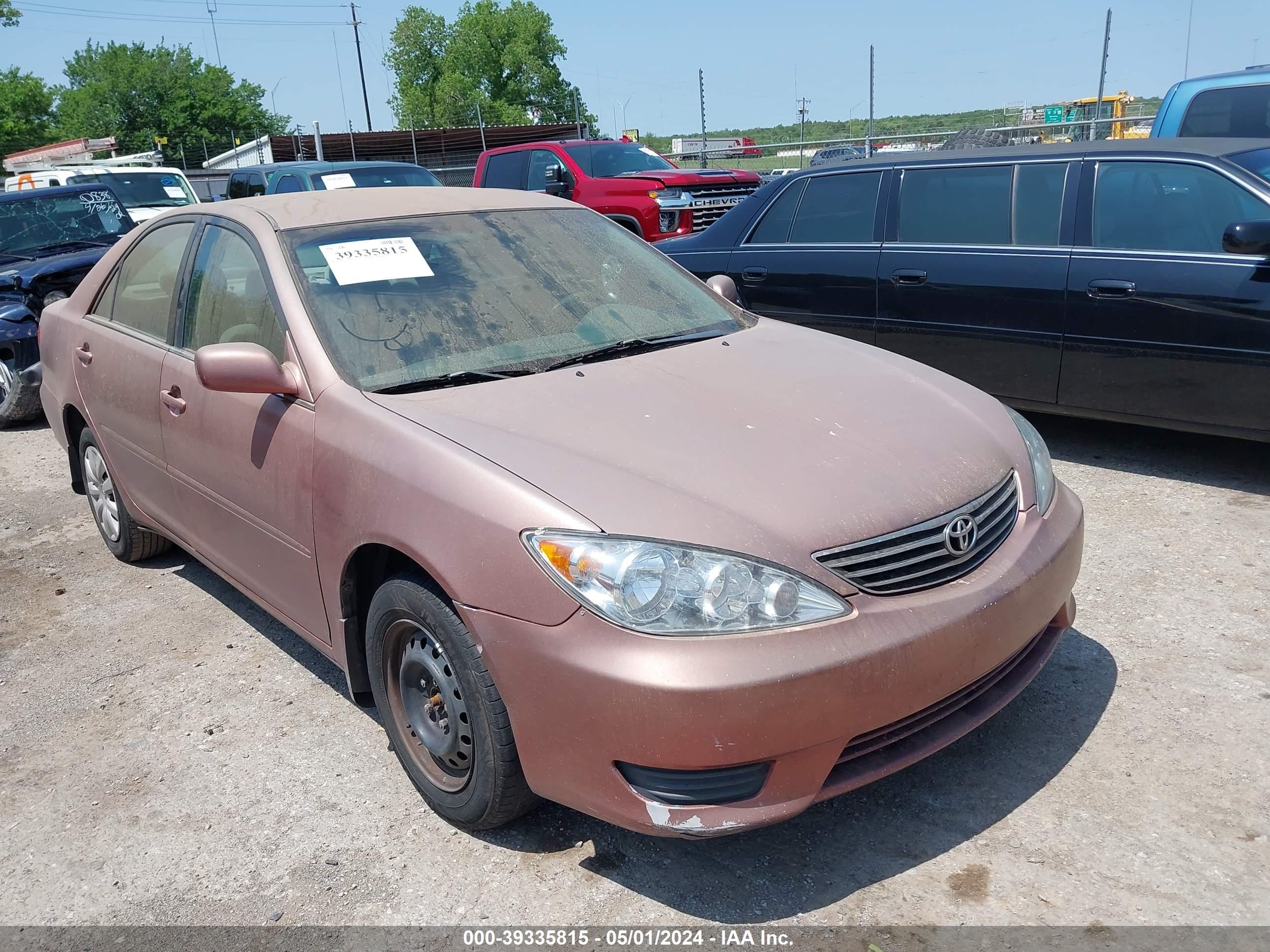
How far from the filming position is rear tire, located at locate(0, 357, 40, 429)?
25.9 feet

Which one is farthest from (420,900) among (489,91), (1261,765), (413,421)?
(489,91)

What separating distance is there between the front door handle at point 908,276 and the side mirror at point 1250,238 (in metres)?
1.62

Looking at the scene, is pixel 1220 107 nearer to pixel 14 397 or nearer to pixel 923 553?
pixel 923 553

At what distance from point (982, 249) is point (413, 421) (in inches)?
159

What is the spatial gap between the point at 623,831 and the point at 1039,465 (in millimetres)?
1633

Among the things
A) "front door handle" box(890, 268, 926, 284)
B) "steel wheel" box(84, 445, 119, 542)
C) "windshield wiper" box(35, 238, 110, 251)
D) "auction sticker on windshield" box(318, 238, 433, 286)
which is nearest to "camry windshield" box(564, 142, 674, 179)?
"windshield wiper" box(35, 238, 110, 251)

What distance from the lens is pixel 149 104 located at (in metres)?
79.1

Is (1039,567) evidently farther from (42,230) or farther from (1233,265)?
(42,230)

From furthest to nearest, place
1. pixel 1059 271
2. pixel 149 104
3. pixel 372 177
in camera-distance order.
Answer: pixel 149 104, pixel 372 177, pixel 1059 271

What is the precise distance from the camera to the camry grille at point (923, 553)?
2.42 m

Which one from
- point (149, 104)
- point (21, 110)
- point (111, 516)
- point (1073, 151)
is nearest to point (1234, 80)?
point (1073, 151)

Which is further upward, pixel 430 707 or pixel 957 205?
pixel 957 205

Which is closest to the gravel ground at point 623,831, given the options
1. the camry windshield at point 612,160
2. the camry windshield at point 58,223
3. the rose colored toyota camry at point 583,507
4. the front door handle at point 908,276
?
the rose colored toyota camry at point 583,507

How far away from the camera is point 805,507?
8.10 ft
